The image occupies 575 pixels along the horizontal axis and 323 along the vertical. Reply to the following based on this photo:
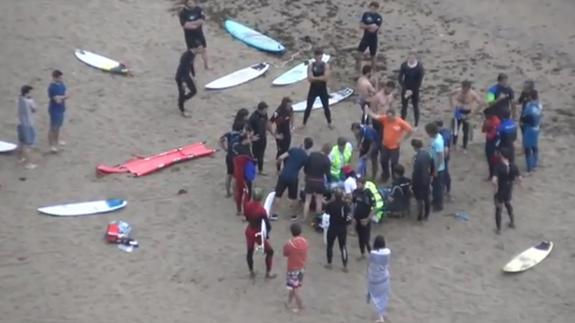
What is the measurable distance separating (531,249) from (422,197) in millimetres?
2060

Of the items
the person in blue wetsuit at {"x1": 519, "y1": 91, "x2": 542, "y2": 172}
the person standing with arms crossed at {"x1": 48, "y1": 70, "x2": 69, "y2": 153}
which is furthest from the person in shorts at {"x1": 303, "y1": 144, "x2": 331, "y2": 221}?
the person standing with arms crossed at {"x1": 48, "y1": 70, "x2": 69, "y2": 153}

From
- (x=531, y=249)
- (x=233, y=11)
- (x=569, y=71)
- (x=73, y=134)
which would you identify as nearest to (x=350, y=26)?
(x=233, y=11)

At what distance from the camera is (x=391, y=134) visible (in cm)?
2250

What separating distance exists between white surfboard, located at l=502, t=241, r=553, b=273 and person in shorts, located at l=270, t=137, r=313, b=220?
3.89 metres

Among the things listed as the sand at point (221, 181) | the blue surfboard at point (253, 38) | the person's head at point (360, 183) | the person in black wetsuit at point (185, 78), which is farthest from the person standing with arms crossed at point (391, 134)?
the blue surfboard at point (253, 38)

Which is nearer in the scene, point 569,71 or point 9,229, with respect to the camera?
point 9,229

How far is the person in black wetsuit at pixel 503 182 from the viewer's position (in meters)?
20.8

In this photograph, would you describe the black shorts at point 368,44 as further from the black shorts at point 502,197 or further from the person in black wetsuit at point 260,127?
the black shorts at point 502,197

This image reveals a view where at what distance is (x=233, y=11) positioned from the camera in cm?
3050

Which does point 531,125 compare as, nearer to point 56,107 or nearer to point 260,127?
point 260,127

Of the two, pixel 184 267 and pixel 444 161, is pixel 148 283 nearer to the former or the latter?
pixel 184 267

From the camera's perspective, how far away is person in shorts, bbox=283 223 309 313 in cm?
1873

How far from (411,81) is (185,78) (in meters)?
4.47

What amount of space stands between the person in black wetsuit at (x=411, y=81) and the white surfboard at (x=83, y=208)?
6.05m
